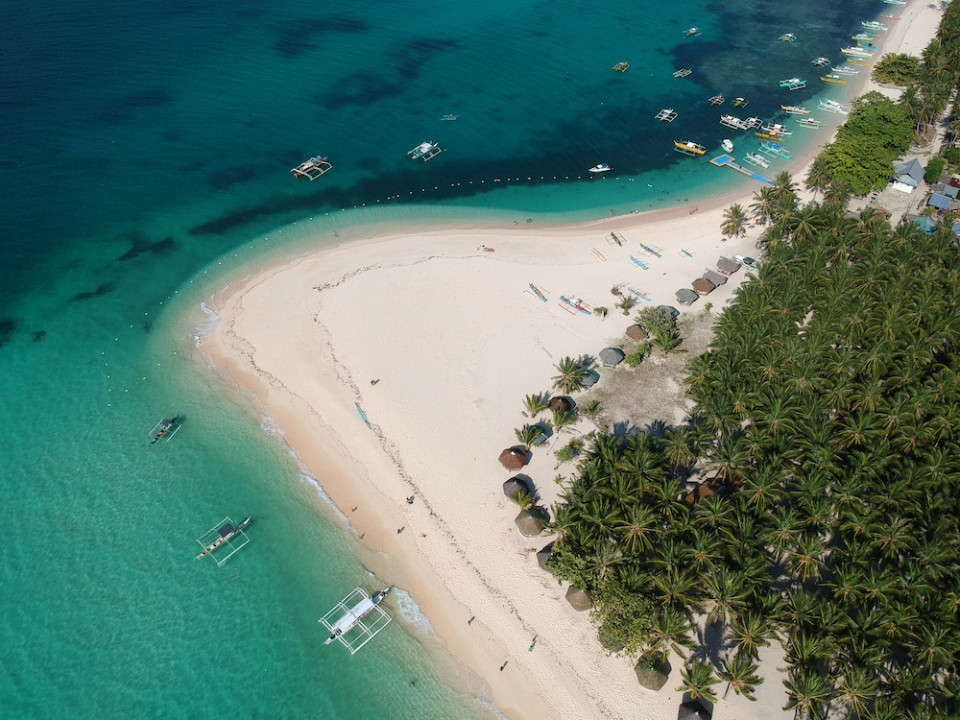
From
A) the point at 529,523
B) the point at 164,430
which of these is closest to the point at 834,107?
the point at 529,523

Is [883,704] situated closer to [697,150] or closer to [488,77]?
[697,150]

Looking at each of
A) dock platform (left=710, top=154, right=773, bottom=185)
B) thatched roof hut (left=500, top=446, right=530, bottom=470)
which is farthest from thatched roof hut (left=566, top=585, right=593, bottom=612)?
dock platform (left=710, top=154, right=773, bottom=185)

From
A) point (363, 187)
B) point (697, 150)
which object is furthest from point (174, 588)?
point (697, 150)

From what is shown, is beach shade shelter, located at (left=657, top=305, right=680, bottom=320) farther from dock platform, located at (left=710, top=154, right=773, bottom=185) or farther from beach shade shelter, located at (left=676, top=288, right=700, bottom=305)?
dock platform, located at (left=710, top=154, right=773, bottom=185)

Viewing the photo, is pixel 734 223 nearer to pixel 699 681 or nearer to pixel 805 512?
pixel 805 512

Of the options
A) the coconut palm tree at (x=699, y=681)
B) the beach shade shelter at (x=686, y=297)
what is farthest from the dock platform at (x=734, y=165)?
the coconut palm tree at (x=699, y=681)
